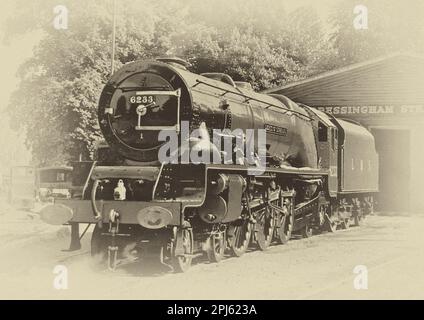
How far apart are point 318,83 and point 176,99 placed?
48.5 feet

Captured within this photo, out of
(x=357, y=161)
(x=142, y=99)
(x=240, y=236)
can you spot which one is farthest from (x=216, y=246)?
(x=357, y=161)

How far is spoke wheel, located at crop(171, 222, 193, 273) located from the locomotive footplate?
1.54 feet

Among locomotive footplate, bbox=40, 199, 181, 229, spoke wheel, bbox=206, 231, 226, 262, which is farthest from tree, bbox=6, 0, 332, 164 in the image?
locomotive footplate, bbox=40, 199, 181, 229

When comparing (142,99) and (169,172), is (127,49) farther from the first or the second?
(169,172)

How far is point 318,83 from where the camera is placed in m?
24.0

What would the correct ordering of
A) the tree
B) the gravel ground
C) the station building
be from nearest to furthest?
1. the gravel ground
2. the station building
3. the tree

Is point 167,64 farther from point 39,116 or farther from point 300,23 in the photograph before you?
point 300,23

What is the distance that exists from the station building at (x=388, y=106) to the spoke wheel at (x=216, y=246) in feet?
45.3

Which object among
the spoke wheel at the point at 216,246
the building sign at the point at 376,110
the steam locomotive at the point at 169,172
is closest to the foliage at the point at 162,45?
the building sign at the point at 376,110

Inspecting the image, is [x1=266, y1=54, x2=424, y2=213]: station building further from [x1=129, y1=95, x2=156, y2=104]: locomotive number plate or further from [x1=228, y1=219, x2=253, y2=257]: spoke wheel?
[x1=129, y1=95, x2=156, y2=104]: locomotive number plate

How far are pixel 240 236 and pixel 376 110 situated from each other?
12.9m

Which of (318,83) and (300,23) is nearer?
(318,83)

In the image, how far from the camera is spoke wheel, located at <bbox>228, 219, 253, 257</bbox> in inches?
461
